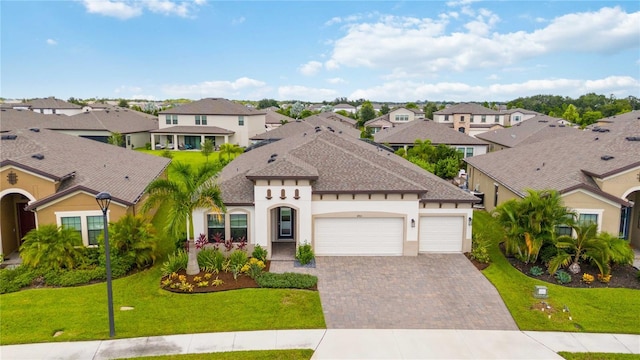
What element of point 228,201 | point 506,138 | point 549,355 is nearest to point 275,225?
point 228,201

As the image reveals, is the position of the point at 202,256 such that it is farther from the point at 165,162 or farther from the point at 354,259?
the point at 165,162

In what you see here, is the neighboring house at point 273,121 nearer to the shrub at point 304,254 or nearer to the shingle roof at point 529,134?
the shingle roof at point 529,134

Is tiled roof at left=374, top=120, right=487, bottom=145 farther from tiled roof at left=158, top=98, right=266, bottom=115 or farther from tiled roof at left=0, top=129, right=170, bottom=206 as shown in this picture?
tiled roof at left=0, top=129, right=170, bottom=206

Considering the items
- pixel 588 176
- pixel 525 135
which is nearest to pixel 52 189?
pixel 588 176

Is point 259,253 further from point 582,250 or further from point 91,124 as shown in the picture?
point 91,124

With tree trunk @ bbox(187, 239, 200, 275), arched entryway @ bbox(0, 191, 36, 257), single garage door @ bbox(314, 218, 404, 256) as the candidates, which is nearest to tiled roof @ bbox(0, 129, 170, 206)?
arched entryway @ bbox(0, 191, 36, 257)

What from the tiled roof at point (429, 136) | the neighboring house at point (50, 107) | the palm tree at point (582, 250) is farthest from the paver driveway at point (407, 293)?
the neighboring house at point (50, 107)
